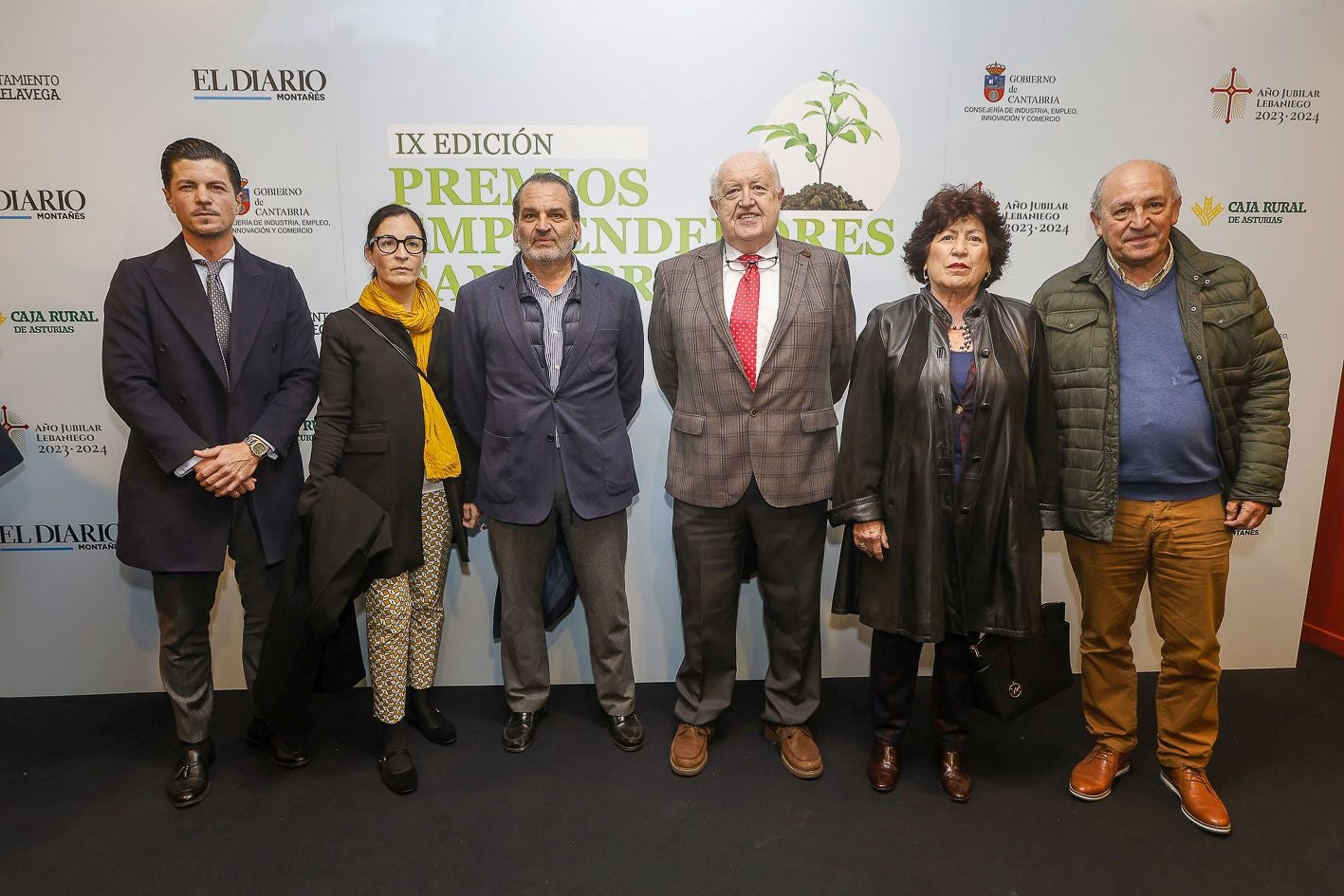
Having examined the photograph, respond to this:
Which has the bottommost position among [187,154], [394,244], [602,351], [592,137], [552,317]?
[602,351]

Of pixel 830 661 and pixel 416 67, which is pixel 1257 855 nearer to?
pixel 830 661

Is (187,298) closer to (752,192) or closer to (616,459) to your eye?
(616,459)

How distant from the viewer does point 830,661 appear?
324 cm

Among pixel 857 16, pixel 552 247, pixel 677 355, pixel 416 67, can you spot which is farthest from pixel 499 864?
pixel 857 16

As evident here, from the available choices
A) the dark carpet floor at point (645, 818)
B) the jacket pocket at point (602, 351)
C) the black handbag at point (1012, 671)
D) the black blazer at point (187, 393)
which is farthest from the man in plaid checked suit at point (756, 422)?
the black blazer at point (187, 393)

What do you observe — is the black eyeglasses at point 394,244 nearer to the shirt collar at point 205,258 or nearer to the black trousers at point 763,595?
the shirt collar at point 205,258

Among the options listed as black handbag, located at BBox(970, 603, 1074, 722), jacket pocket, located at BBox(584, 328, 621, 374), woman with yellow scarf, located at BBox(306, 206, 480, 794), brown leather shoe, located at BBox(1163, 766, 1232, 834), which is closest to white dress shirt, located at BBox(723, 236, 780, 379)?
jacket pocket, located at BBox(584, 328, 621, 374)

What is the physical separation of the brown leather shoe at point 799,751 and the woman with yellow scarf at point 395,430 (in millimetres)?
1209

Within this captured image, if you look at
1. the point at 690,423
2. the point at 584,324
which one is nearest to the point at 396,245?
the point at 584,324

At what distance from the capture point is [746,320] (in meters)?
2.35

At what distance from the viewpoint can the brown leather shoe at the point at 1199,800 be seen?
2.24m

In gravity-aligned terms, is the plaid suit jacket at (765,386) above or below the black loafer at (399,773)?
above

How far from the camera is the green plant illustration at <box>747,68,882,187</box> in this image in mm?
2844

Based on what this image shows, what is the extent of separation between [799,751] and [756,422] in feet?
3.63
